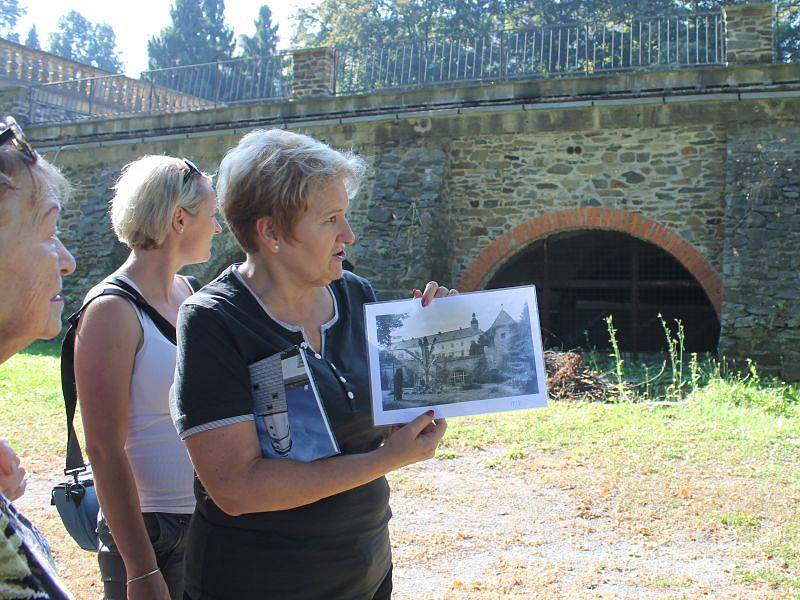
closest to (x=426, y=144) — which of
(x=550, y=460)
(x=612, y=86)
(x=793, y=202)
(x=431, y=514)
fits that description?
(x=612, y=86)

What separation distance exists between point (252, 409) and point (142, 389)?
0.65 metres

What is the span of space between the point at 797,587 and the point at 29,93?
17746mm

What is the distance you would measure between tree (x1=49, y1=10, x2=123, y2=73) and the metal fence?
45846 mm

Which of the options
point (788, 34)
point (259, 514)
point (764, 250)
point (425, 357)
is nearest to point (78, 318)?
point (259, 514)

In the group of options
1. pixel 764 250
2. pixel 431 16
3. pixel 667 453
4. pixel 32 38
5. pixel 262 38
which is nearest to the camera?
pixel 667 453

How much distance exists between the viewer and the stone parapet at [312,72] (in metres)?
13.1

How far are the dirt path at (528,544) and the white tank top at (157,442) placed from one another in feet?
6.93

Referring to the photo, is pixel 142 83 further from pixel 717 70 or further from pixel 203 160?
pixel 717 70

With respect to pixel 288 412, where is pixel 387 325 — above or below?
above

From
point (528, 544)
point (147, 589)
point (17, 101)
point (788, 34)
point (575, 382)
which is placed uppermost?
point (788, 34)

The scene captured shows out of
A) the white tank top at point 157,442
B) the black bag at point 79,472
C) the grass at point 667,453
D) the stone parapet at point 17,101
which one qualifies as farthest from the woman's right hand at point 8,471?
the stone parapet at point 17,101

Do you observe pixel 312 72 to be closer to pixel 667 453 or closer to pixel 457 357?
pixel 667 453

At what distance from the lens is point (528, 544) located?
186 inches

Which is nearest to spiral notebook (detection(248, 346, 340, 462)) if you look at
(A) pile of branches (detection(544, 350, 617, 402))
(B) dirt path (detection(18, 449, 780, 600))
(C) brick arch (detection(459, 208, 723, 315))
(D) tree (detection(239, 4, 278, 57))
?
(B) dirt path (detection(18, 449, 780, 600))
